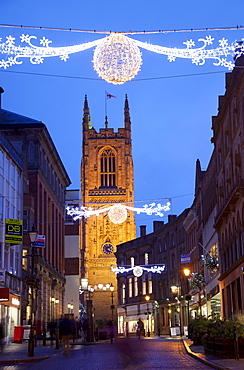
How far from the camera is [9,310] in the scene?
5100 centimetres

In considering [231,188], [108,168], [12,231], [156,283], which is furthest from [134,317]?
[231,188]

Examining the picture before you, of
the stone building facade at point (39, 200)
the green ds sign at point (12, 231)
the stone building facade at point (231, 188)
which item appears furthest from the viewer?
the stone building facade at point (39, 200)

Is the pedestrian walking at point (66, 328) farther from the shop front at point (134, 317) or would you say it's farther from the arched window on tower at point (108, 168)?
the arched window on tower at point (108, 168)

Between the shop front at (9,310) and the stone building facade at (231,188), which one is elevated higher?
the stone building facade at (231,188)

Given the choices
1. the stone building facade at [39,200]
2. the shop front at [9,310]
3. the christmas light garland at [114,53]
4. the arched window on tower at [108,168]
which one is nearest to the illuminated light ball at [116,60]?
the christmas light garland at [114,53]

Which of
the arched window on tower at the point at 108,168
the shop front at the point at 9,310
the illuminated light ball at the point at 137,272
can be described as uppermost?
the arched window on tower at the point at 108,168

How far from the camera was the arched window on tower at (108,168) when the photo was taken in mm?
137625

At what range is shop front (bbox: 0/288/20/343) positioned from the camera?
4638 cm

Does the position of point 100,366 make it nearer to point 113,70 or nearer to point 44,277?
point 113,70

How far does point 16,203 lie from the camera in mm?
54406

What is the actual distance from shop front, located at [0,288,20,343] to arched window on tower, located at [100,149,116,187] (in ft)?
273

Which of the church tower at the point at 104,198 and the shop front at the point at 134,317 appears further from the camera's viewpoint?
the church tower at the point at 104,198

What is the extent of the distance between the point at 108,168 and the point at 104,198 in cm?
786

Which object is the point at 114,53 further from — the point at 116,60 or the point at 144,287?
the point at 144,287
